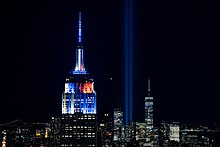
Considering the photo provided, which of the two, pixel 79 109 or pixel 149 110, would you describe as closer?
pixel 79 109

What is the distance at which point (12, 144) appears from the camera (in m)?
12.0

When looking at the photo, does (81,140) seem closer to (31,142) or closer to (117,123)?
(31,142)

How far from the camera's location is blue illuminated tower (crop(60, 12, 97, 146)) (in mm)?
12719

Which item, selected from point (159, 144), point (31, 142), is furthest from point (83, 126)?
point (159, 144)

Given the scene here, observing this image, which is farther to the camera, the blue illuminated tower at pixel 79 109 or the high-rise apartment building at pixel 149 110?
the high-rise apartment building at pixel 149 110

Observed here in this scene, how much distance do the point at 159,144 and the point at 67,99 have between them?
9.49ft

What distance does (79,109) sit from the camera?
13016mm

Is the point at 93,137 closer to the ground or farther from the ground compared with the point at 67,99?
closer to the ground

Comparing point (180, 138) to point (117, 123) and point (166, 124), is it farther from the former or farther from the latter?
point (117, 123)

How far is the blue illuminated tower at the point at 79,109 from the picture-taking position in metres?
12.7

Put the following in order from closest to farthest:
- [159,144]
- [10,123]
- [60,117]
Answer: [10,123], [60,117], [159,144]

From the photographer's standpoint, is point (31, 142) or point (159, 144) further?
point (159, 144)

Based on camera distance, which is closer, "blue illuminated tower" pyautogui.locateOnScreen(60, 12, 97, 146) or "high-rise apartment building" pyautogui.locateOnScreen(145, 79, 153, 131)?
"blue illuminated tower" pyautogui.locateOnScreen(60, 12, 97, 146)

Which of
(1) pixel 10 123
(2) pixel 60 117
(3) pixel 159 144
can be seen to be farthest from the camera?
(3) pixel 159 144
